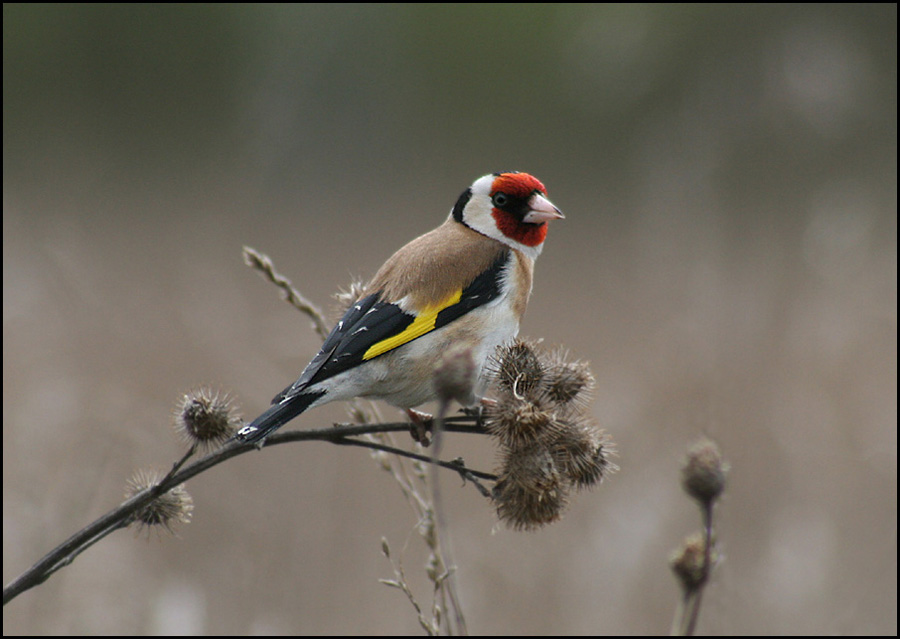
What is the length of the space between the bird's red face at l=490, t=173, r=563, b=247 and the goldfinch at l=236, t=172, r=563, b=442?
0.17 feet

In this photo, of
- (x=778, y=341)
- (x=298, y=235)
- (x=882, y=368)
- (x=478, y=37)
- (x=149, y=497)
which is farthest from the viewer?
(x=478, y=37)

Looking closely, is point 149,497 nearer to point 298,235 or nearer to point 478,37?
point 298,235

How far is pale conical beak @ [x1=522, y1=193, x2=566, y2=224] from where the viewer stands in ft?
10.9

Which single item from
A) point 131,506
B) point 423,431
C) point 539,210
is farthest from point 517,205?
point 131,506

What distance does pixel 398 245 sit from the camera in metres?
6.29

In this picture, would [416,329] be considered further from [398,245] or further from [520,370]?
[398,245]

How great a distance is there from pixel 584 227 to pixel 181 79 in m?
3.58

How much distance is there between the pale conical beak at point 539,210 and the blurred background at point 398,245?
2.37ft

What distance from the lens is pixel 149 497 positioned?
1.84 meters

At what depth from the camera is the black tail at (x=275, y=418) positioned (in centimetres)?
216

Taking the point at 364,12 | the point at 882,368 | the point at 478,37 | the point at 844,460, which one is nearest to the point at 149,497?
the point at 844,460

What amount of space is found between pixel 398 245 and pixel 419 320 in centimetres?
346

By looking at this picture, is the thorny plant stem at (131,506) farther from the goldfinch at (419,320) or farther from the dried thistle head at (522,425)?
the goldfinch at (419,320)

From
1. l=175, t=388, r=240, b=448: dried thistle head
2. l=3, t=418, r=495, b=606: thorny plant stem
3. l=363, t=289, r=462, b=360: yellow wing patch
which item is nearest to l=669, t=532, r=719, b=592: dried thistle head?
l=3, t=418, r=495, b=606: thorny plant stem
